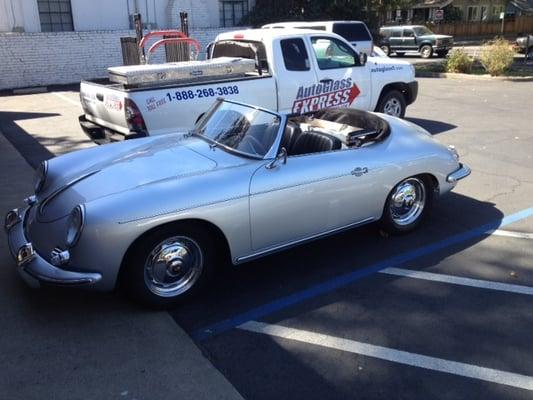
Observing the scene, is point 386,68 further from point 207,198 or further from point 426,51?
point 426,51

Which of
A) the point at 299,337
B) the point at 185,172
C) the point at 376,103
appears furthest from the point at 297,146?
the point at 376,103

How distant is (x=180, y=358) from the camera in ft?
10.7

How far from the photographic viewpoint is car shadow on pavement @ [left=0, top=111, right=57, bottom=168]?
8.25 meters

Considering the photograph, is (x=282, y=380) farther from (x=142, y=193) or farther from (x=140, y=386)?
(x=142, y=193)

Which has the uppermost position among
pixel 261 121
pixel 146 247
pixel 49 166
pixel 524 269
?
pixel 261 121

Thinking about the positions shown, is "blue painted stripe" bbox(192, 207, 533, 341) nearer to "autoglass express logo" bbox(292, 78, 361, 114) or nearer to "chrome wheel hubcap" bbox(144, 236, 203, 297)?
"chrome wheel hubcap" bbox(144, 236, 203, 297)

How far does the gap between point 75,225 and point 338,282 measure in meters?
2.07

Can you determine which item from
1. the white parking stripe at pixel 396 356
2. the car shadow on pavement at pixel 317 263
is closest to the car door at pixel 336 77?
the car shadow on pavement at pixel 317 263

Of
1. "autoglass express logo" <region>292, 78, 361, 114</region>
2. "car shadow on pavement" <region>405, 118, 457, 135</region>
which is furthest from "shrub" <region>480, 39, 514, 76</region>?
"autoglass express logo" <region>292, 78, 361, 114</region>

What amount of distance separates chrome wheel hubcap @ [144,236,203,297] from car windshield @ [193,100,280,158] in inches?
36.1

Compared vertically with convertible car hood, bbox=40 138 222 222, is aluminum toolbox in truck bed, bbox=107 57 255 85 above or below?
above

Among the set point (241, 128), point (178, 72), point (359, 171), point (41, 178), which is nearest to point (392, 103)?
point (178, 72)

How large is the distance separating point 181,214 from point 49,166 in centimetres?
161

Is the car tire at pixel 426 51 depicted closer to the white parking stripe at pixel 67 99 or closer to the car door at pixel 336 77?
the white parking stripe at pixel 67 99
